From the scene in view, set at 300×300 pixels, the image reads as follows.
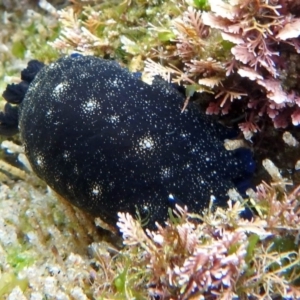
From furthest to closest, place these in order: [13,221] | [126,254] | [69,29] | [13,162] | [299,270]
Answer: [13,162] → [69,29] → [13,221] → [126,254] → [299,270]

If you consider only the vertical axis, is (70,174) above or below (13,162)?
above

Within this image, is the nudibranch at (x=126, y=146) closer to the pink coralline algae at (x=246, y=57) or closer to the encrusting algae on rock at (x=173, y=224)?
the encrusting algae on rock at (x=173, y=224)

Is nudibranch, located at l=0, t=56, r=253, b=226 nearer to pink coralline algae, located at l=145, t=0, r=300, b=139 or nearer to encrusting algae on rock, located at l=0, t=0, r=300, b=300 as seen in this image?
encrusting algae on rock, located at l=0, t=0, r=300, b=300

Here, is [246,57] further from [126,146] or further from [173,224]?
[173,224]

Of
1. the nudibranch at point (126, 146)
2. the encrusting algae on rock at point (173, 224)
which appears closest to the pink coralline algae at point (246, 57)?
the encrusting algae on rock at point (173, 224)

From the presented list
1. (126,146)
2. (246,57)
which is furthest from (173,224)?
(246,57)

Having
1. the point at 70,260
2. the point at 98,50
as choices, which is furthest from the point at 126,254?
the point at 98,50

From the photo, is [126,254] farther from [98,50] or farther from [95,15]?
[95,15]

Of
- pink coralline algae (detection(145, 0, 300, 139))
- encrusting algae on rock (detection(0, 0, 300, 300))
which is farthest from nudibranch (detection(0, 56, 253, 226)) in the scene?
pink coralline algae (detection(145, 0, 300, 139))
